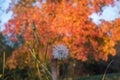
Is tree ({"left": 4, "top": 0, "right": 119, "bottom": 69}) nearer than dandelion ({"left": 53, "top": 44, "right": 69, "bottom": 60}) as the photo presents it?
No

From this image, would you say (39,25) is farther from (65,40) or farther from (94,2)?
(94,2)

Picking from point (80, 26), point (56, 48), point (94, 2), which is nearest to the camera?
point (56, 48)

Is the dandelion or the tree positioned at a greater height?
the tree

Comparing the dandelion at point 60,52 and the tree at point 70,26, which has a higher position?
the tree at point 70,26

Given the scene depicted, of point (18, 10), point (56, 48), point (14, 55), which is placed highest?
point (18, 10)

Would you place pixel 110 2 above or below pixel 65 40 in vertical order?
above

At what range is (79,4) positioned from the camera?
564 inches

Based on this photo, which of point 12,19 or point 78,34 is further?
point 12,19

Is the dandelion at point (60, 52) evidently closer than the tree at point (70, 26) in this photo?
Yes

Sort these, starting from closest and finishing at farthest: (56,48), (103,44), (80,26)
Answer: (56,48) → (80,26) → (103,44)

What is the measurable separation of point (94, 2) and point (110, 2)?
38.0 inches

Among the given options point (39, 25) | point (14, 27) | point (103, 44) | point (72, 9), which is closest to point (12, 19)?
point (14, 27)

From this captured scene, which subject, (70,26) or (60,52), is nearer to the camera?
(60,52)

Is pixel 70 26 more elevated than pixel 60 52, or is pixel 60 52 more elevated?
pixel 70 26
